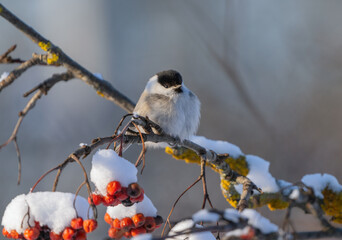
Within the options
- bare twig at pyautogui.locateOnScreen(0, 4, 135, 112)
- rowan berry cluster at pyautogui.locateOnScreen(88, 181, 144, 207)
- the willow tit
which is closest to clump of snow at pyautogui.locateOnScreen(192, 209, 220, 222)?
rowan berry cluster at pyautogui.locateOnScreen(88, 181, 144, 207)

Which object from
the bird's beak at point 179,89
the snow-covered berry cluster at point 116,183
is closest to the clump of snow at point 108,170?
the snow-covered berry cluster at point 116,183

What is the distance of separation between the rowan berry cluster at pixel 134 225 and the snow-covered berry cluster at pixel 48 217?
0.13 m

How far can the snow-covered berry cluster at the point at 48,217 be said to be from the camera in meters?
0.89

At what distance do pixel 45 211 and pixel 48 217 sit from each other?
0.05 ft

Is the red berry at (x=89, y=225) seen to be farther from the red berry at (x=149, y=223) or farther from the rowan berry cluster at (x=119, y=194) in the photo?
the red berry at (x=149, y=223)

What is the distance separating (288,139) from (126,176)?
321 centimetres

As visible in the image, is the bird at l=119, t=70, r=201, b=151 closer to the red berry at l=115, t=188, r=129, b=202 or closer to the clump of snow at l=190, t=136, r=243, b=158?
the clump of snow at l=190, t=136, r=243, b=158

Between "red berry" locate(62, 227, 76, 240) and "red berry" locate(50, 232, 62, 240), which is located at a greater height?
"red berry" locate(62, 227, 76, 240)

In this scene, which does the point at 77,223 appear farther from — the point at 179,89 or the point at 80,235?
the point at 179,89

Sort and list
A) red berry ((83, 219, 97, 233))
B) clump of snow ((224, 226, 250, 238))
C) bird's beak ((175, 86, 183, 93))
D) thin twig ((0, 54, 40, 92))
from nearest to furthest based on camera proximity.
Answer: clump of snow ((224, 226, 250, 238))
red berry ((83, 219, 97, 233))
thin twig ((0, 54, 40, 92))
bird's beak ((175, 86, 183, 93))

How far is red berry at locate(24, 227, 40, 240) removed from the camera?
87 centimetres

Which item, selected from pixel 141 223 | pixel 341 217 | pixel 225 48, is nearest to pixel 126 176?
pixel 141 223

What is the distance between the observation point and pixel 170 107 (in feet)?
6.02

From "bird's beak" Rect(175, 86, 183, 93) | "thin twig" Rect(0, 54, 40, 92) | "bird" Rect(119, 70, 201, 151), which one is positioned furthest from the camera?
"bird's beak" Rect(175, 86, 183, 93)
